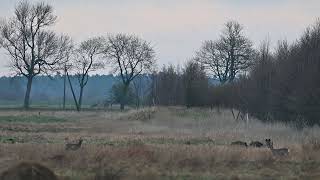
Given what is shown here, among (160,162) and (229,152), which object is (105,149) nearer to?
(160,162)

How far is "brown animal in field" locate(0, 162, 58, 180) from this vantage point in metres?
15.2

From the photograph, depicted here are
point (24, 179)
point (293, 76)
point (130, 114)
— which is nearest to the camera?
point (24, 179)

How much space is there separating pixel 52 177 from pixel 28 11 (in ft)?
220

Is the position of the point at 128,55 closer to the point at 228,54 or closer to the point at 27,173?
the point at 228,54

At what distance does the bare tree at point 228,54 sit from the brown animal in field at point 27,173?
70677mm

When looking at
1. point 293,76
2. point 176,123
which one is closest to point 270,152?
point 293,76

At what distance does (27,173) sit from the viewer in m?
15.2

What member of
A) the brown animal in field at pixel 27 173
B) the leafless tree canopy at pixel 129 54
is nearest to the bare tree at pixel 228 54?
the leafless tree canopy at pixel 129 54

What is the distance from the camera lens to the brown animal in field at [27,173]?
49.8 feet

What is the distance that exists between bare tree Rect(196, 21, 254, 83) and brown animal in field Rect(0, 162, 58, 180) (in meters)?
70.7

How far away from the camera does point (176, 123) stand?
48406 millimetres

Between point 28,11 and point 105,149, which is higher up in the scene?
point 28,11

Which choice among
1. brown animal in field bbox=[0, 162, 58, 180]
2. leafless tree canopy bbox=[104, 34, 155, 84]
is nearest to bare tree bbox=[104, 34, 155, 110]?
leafless tree canopy bbox=[104, 34, 155, 84]

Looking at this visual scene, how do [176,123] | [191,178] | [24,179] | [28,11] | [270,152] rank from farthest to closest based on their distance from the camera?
[28,11]
[176,123]
[270,152]
[191,178]
[24,179]
